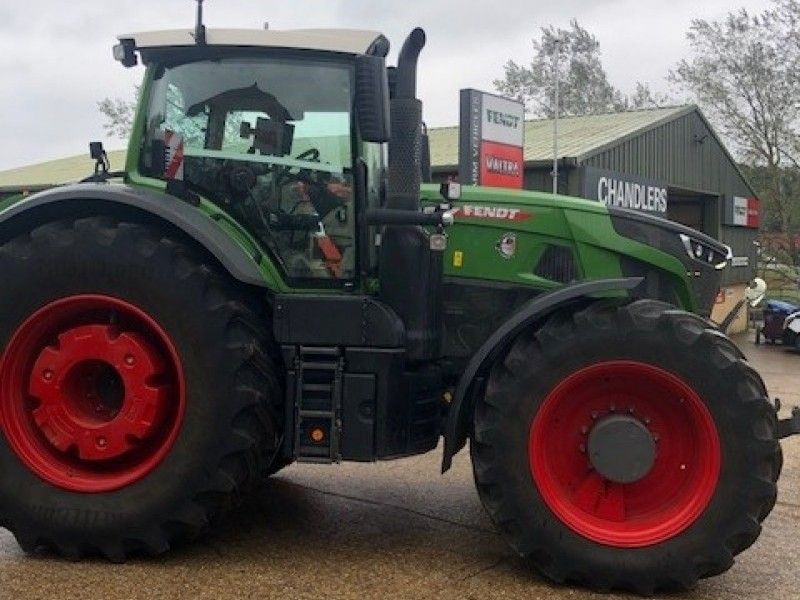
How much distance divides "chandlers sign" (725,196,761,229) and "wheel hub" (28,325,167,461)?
70.4 feet

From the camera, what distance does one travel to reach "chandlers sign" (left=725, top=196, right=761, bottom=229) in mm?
23359

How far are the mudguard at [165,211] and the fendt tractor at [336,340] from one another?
0.05ft

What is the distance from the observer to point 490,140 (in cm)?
1347

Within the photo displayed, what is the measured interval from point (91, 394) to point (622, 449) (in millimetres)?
2446

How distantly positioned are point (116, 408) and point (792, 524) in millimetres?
3713

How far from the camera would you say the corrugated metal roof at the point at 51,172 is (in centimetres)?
2456

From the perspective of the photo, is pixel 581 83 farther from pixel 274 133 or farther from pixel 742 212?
pixel 274 133

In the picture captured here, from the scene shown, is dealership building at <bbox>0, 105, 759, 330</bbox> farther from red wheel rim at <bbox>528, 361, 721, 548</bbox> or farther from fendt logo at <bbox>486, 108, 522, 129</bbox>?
red wheel rim at <bbox>528, 361, 721, 548</bbox>

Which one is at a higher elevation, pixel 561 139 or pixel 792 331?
pixel 561 139

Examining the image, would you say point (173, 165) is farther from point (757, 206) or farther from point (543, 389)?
point (757, 206)

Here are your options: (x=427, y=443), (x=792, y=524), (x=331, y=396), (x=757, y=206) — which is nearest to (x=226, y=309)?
(x=331, y=396)

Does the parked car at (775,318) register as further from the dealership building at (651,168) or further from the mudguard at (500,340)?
the mudguard at (500,340)

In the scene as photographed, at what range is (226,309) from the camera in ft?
13.3

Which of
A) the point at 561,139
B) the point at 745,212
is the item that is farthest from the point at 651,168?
the point at 745,212
